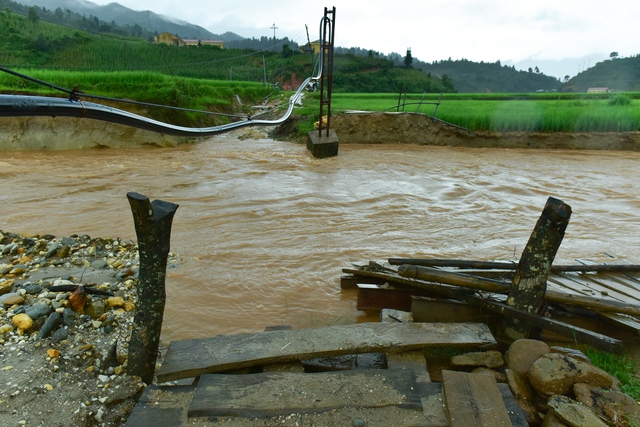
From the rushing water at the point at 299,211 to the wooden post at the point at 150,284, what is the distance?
0.92 meters

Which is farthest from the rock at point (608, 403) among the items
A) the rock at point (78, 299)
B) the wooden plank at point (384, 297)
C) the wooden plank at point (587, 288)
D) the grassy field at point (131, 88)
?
the grassy field at point (131, 88)

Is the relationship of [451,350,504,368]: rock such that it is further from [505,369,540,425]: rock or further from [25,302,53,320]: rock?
[25,302,53,320]: rock

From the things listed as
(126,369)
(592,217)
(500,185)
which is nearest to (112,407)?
(126,369)

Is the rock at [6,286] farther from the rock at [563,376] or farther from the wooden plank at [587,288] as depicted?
the wooden plank at [587,288]

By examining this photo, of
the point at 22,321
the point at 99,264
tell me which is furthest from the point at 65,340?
the point at 99,264

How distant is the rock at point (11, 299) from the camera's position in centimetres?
319

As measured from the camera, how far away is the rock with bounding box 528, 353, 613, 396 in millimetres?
2225

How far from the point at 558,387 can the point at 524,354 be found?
11.5 inches

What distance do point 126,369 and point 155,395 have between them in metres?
0.56

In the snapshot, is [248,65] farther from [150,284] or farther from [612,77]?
[150,284]

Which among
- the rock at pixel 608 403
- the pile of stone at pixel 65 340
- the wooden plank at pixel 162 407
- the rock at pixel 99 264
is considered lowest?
the rock at pixel 99 264

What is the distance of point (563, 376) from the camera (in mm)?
2230

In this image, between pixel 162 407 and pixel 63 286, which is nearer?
pixel 162 407

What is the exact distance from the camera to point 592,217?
22.7ft
